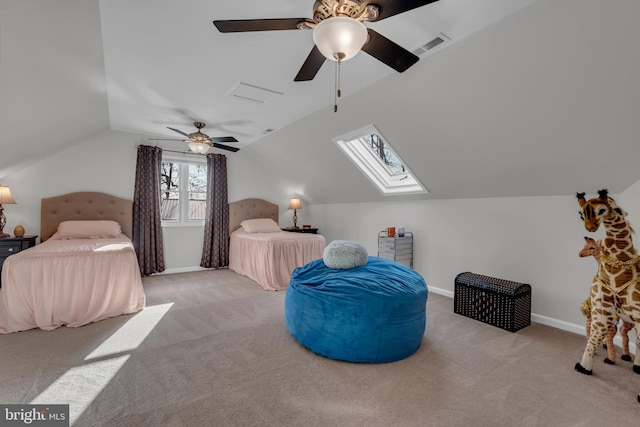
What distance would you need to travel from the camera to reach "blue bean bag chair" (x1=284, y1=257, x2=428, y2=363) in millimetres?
2127

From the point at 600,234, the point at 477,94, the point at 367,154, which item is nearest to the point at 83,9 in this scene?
the point at 477,94

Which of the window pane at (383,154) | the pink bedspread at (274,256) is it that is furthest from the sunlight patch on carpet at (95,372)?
the window pane at (383,154)

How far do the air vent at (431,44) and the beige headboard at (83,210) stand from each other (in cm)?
472

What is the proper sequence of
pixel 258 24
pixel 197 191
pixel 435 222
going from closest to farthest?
pixel 258 24 < pixel 435 222 < pixel 197 191

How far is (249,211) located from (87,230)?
2.58 m

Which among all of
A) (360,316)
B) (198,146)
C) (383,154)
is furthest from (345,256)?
(198,146)

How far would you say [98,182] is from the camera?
4.52 metres

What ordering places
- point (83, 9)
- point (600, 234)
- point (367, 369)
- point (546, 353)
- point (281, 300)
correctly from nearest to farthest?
1. point (83, 9)
2. point (367, 369)
3. point (546, 353)
4. point (600, 234)
5. point (281, 300)

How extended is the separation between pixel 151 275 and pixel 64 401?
11.3ft

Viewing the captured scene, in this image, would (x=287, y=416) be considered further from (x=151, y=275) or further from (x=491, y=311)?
(x=151, y=275)

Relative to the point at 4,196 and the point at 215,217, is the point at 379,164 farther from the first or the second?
the point at 4,196

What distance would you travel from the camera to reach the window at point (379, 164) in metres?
4.22

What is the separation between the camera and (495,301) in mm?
2850

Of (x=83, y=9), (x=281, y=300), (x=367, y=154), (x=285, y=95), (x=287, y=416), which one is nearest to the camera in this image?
(x=287, y=416)
